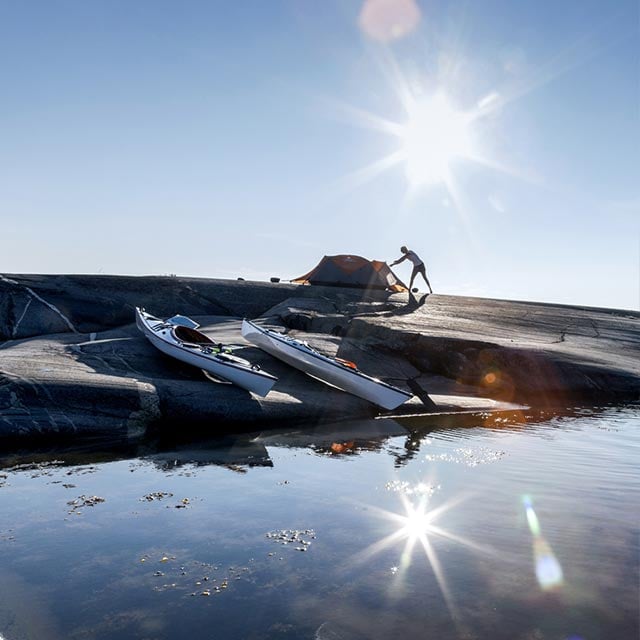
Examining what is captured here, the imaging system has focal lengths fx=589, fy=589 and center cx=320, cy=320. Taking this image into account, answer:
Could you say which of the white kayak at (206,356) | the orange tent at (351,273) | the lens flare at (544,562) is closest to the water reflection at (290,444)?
the white kayak at (206,356)

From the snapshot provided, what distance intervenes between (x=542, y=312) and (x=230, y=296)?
14761 mm

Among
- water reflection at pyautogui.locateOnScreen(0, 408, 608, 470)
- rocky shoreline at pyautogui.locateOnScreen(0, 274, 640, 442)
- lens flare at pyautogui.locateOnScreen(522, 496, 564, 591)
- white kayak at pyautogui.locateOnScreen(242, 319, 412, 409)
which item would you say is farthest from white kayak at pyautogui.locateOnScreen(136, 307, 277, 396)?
lens flare at pyautogui.locateOnScreen(522, 496, 564, 591)

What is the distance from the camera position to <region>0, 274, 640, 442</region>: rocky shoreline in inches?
467

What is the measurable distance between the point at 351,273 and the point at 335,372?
16.3 m

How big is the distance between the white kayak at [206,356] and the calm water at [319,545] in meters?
2.50

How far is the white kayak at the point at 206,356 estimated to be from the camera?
43.5ft

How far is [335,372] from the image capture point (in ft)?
49.3

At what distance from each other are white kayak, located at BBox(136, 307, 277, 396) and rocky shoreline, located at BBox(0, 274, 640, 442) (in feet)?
1.12

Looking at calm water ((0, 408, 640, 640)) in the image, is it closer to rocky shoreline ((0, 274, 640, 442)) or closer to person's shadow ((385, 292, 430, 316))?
rocky shoreline ((0, 274, 640, 442))

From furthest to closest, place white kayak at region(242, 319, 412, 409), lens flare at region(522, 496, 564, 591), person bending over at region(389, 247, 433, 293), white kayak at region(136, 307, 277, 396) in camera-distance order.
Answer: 1. person bending over at region(389, 247, 433, 293)
2. white kayak at region(242, 319, 412, 409)
3. white kayak at region(136, 307, 277, 396)
4. lens flare at region(522, 496, 564, 591)

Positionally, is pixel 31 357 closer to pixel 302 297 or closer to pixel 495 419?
pixel 495 419

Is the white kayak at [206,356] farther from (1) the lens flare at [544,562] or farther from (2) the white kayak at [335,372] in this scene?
(1) the lens flare at [544,562]

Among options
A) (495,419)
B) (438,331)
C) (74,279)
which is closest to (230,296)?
(74,279)

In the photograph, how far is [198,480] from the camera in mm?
8828
